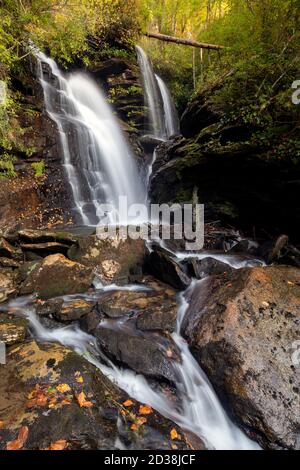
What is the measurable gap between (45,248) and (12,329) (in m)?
2.20

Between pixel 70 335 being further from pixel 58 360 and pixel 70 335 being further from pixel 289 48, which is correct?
pixel 289 48

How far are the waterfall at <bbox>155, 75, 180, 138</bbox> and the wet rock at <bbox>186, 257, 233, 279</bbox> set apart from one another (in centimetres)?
930

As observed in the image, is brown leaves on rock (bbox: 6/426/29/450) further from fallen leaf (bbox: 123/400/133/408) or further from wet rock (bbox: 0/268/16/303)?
wet rock (bbox: 0/268/16/303)

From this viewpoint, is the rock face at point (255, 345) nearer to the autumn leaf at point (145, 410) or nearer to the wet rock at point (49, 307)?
the autumn leaf at point (145, 410)

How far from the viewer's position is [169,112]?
14172 mm

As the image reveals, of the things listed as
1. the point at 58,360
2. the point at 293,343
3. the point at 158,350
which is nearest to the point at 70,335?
the point at 58,360

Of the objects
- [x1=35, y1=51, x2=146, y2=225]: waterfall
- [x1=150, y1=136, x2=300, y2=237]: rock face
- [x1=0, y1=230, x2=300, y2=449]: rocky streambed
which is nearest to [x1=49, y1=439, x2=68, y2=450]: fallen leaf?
[x1=0, y1=230, x2=300, y2=449]: rocky streambed

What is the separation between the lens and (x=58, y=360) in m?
3.04

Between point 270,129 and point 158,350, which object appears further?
point 270,129

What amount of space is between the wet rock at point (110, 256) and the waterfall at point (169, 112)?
9.05 meters

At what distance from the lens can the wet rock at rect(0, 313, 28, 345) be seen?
3.44 metres

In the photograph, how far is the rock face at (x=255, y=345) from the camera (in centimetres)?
287

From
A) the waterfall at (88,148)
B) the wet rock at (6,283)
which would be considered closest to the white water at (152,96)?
the waterfall at (88,148)

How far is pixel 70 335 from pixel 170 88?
49.1 ft
